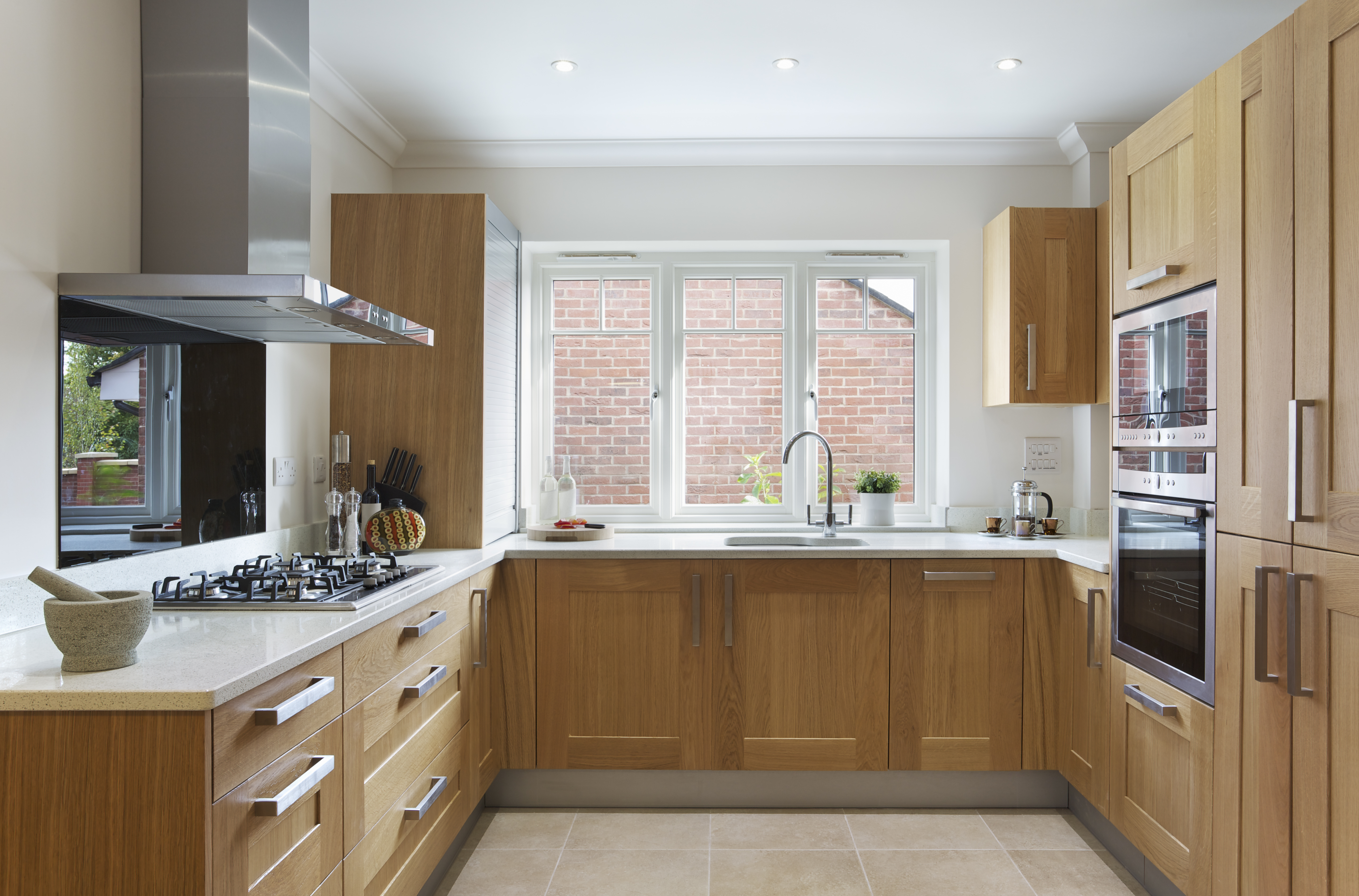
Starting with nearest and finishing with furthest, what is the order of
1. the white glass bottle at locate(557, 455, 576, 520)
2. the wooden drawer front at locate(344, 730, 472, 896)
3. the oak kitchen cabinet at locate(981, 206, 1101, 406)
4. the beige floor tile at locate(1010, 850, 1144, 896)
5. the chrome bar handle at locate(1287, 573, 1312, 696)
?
the chrome bar handle at locate(1287, 573, 1312, 696), the wooden drawer front at locate(344, 730, 472, 896), the beige floor tile at locate(1010, 850, 1144, 896), the oak kitchen cabinet at locate(981, 206, 1101, 406), the white glass bottle at locate(557, 455, 576, 520)

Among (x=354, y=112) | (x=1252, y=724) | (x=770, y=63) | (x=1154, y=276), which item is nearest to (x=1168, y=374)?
(x=1154, y=276)

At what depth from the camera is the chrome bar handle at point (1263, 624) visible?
1697 mm

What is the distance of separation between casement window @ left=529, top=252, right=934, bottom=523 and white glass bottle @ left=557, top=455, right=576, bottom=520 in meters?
0.22

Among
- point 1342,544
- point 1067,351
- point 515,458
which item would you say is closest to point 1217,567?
point 1342,544

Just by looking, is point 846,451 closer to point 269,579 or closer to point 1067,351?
point 1067,351

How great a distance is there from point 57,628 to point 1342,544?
2.19 metres

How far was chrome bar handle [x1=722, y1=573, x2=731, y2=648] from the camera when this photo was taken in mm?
2805

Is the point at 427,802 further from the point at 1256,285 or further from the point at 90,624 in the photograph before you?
the point at 1256,285

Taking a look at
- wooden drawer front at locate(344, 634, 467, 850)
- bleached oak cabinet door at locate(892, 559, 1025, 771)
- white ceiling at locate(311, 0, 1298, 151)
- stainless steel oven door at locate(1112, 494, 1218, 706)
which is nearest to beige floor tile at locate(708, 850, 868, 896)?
bleached oak cabinet door at locate(892, 559, 1025, 771)

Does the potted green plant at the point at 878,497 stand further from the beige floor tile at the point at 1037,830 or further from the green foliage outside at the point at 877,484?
the beige floor tile at the point at 1037,830

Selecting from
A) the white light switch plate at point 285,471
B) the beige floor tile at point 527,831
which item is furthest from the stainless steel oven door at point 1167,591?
the white light switch plate at point 285,471

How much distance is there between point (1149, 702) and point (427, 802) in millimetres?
1877

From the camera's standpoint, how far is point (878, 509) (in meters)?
3.51

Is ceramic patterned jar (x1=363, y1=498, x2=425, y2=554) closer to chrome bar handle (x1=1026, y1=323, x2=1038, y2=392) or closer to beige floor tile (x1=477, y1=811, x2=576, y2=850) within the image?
beige floor tile (x1=477, y1=811, x2=576, y2=850)
